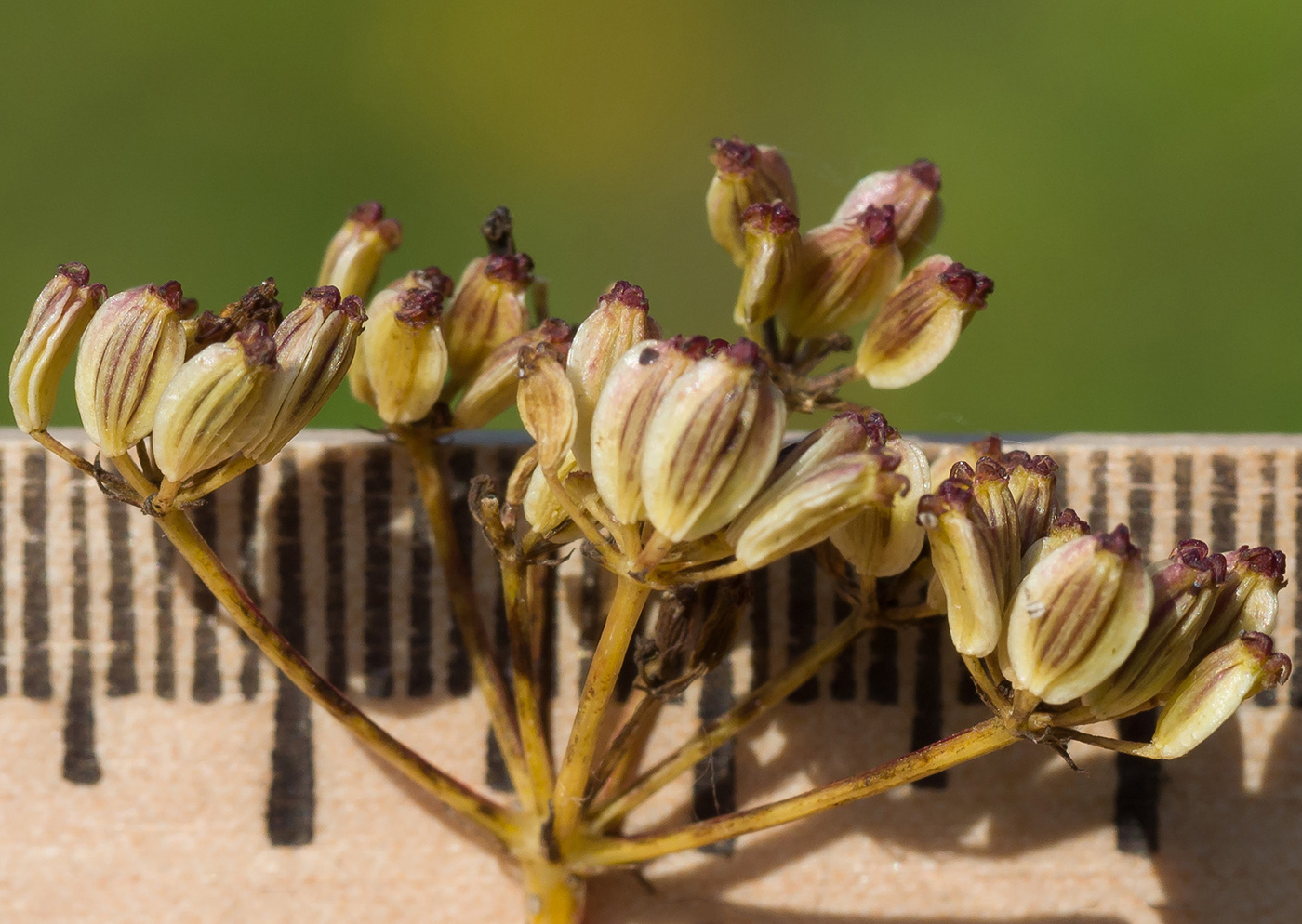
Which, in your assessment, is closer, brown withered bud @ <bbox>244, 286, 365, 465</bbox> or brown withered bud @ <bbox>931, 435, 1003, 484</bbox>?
brown withered bud @ <bbox>244, 286, 365, 465</bbox>

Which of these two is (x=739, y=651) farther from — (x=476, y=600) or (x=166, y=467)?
(x=166, y=467)

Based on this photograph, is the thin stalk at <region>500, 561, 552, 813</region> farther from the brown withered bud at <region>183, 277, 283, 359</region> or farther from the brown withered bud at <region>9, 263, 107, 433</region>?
the brown withered bud at <region>9, 263, 107, 433</region>

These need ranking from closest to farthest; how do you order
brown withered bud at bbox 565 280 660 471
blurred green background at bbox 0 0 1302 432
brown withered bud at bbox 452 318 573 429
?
brown withered bud at bbox 565 280 660 471 < brown withered bud at bbox 452 318 573 429 < blurred green background at bbox 0 0 1302 432

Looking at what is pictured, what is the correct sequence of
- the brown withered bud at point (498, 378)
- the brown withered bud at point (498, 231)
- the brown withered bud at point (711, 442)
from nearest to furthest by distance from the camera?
the brown withered bud at point (711, 442), the brown withered bud at point (498, 378), the brown withered bud at point (498, 231)

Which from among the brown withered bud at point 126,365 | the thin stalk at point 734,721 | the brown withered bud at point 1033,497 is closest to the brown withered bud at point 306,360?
the brown withered bud at point 126,365

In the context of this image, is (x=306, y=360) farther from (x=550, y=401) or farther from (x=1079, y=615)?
(x=1079, y=615)

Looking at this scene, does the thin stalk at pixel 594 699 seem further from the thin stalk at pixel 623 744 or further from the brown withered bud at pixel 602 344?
the brown withered bud at pixel 602 344

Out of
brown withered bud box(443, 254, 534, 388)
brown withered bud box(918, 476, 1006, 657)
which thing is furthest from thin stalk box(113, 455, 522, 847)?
brown withered bud box(918, 476, 1006, 657)
